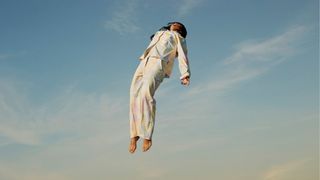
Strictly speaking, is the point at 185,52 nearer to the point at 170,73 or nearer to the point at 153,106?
the point at 170,73

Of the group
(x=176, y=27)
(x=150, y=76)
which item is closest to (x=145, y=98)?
(x=150, y=76)

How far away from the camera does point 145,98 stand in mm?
8742

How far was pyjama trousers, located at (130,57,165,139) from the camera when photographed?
868cm

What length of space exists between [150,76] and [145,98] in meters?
0.44

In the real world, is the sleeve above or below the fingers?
above

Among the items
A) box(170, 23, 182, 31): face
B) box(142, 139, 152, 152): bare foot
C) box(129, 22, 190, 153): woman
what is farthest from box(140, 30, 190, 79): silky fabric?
box(142, 139, 152, 152): bare foot

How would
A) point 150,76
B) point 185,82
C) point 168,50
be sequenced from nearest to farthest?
point 185,82 → point 150,76 → point 168,50

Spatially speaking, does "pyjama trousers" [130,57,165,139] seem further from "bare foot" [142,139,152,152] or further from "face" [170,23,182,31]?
"face" [170,23,182,31]

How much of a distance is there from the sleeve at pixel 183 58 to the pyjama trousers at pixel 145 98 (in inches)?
16.0

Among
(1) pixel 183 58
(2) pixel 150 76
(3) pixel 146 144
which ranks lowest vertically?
(3) pixel 146 144

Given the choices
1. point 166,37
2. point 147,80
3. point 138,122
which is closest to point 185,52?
point 166,37

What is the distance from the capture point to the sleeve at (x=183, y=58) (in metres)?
8.79

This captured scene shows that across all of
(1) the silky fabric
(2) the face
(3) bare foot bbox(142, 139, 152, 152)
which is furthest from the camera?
(2) the face

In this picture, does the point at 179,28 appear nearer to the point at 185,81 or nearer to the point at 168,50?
the point at 168,50
